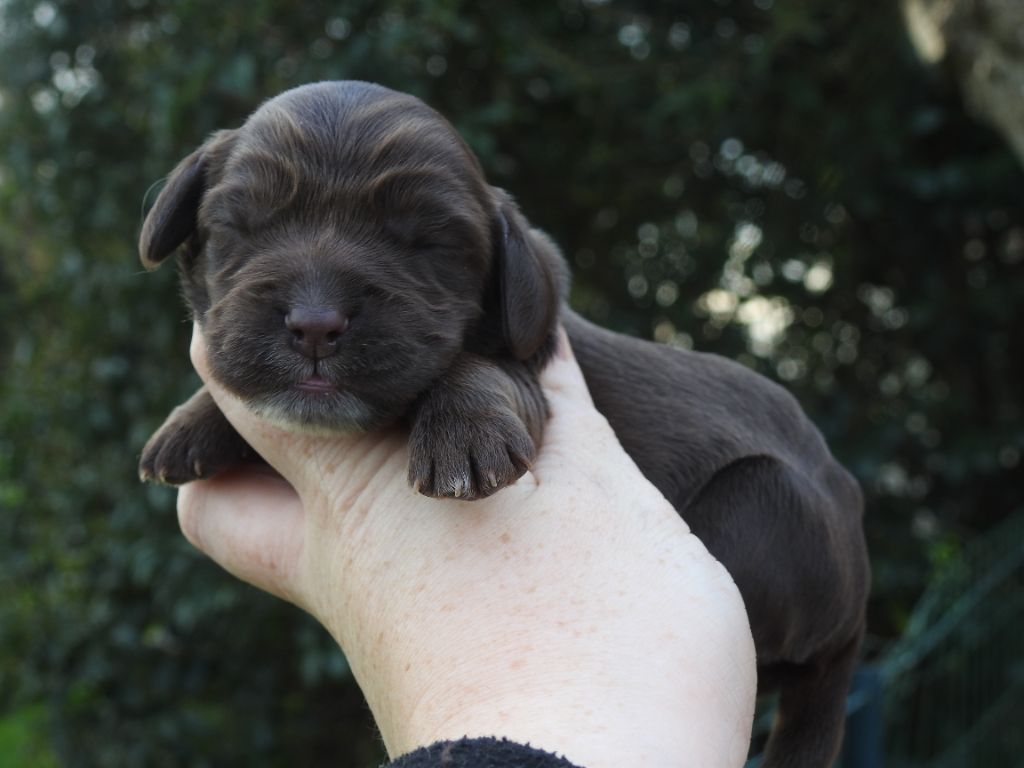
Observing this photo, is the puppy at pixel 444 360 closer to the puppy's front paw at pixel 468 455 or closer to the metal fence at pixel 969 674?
the puppy's front paw at pixel 468 455

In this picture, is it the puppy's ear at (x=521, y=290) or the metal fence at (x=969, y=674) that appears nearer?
the puppy's ear at (x=521, y=290)

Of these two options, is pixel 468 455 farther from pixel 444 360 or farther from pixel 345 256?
pixel 345 256

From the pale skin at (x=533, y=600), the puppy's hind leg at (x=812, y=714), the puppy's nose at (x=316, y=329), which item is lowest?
the puppy's hind leg at (x=812, y=714)

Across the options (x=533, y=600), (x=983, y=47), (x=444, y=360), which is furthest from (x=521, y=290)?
(x=983, y=47)

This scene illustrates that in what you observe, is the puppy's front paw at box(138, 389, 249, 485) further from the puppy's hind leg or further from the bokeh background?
the bokeh background

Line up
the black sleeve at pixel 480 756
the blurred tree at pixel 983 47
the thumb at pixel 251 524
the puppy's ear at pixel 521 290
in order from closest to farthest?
the black sleeve at pixel 480 756
the puppy's ear at pixel 521 290
the thumb at pixel 251 524
the blurred tree at pixel 983 47

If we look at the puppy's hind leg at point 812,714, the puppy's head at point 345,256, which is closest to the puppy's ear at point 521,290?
the puppy's head at point 345,256

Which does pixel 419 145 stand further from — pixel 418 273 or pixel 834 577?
pixel 834 577

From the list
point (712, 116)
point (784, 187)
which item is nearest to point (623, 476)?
point (712, 116)
